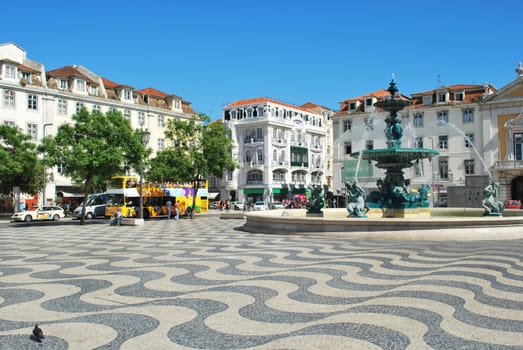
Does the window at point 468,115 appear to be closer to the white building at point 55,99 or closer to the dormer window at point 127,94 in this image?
the white building at point 55,99

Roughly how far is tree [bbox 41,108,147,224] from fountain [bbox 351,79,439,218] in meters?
13.7

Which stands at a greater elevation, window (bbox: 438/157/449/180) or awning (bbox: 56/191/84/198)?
window (bbox: 438/157/449/180)

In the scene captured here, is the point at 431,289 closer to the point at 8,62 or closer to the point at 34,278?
the point at 34,278

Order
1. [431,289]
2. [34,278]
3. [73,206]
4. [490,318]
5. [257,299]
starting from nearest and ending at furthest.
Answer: [490,318] < [257,299] < [431,289] < [34,278] < [73,206]

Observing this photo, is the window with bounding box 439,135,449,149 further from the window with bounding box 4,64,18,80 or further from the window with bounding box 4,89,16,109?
the window with bounding box 4,64,18,80

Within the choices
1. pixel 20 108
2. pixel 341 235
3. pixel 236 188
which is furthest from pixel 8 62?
pixel 341 235

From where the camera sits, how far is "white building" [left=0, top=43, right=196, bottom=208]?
42.4 metres

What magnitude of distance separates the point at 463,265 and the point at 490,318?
13.4ft

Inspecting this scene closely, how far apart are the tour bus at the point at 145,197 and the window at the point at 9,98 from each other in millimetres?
11441

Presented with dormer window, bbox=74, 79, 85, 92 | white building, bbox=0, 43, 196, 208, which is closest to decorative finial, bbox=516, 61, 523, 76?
white building, bbox=0, 43, 196, 208

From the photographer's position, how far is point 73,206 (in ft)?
152

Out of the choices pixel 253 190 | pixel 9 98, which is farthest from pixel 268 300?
pixel 253 190

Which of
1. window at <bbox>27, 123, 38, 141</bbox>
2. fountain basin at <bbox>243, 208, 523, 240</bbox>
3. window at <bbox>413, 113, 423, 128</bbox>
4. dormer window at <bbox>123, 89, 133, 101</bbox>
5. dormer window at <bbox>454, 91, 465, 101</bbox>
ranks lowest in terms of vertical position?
fountain basin at <bbox>243, 208, 523, 240</bbox>

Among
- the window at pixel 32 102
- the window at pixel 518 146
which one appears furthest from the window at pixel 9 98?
the window at pixel 518 146
